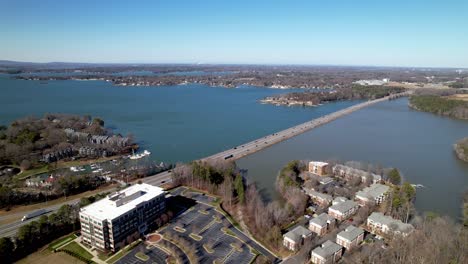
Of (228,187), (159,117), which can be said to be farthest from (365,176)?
(159,117)

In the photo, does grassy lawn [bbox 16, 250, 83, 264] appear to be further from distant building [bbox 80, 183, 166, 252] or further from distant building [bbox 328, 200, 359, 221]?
distant building [bbox 328, 200, 359, 221]

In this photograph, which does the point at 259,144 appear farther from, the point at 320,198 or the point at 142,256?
the point at 142,256

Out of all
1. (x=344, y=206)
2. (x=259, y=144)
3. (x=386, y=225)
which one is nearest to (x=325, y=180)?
(x=344, y=206)

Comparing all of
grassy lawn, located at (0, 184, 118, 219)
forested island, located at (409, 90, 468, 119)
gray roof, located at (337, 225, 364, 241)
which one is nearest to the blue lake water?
forested island, located at (409, 90, 468, 119)

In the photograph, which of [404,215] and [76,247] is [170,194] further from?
[404,215]

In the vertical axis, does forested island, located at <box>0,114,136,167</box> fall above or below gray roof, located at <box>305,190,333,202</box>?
above
